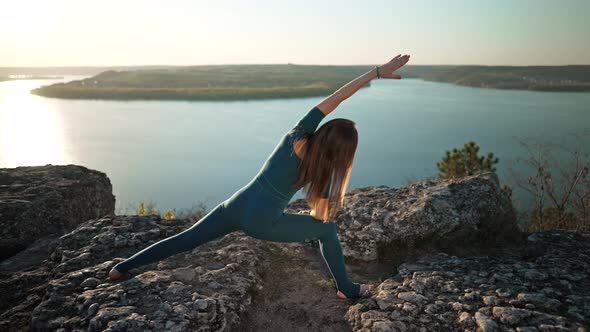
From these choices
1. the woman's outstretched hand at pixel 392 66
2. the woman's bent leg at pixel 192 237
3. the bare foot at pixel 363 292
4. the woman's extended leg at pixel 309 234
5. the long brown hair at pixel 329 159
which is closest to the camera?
the long brown hair at pixel 329 159

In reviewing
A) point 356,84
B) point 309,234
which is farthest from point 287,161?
point 356,84

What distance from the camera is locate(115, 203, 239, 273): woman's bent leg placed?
2713 mm

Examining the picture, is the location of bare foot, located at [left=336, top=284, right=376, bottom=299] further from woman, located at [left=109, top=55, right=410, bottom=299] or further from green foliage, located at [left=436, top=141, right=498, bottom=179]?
green foliage, located at [left=436, top=141, right=498, bottom=179]

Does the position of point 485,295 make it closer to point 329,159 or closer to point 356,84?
point 329,159

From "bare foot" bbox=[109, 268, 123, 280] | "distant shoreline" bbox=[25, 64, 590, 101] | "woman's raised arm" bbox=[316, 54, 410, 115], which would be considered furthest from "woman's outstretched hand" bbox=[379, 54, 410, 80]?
"distant shoreline" bbox=[25, 64, 590, 101]

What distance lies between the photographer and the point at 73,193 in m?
4.64

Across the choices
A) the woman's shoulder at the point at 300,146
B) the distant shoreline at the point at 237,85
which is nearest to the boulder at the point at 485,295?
the woman's shoulder at the point at 300,146

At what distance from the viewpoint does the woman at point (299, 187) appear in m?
2.37

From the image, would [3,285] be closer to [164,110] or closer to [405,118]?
[405,118]

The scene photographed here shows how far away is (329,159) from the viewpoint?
94.3 inches

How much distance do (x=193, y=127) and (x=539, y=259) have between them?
49.6m

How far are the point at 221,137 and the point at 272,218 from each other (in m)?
42.3

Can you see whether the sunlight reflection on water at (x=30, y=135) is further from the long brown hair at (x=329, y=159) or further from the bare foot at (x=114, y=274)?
the long brown hair at (x=329, y=159)

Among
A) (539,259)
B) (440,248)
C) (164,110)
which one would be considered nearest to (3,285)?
(440,248)
